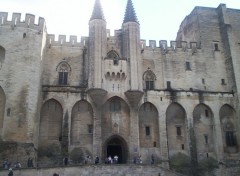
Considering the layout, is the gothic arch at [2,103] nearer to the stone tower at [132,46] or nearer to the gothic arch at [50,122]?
the gothic arch at [50,122]

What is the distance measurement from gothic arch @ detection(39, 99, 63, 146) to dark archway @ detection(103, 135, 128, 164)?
170 inches

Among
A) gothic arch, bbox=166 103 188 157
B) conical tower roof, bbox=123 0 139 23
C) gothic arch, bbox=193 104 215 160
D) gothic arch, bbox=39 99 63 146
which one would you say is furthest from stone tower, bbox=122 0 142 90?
gothic arch, bbox=39 99 63 146

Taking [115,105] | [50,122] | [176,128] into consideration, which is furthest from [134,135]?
[50,122]

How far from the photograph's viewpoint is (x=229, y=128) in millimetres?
33188

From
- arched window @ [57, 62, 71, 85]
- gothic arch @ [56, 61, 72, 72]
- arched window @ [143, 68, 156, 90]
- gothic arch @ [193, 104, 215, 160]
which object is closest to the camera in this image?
arched window @ [57, 62, 71, 85]

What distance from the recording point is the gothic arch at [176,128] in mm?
31688

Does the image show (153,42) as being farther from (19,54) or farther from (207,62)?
(19,54)

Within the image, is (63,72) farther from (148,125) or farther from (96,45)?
(148,125)

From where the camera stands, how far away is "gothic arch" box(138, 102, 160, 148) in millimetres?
31312

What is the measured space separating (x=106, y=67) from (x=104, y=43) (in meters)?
2.40

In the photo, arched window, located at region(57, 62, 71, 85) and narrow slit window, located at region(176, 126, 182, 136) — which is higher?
arched window, located at region(57, 62, 71, 85)

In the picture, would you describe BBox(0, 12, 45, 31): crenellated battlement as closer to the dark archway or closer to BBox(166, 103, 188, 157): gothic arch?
the dark archway

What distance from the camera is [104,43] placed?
105ft

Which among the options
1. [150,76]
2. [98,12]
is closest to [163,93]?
[150,76]
